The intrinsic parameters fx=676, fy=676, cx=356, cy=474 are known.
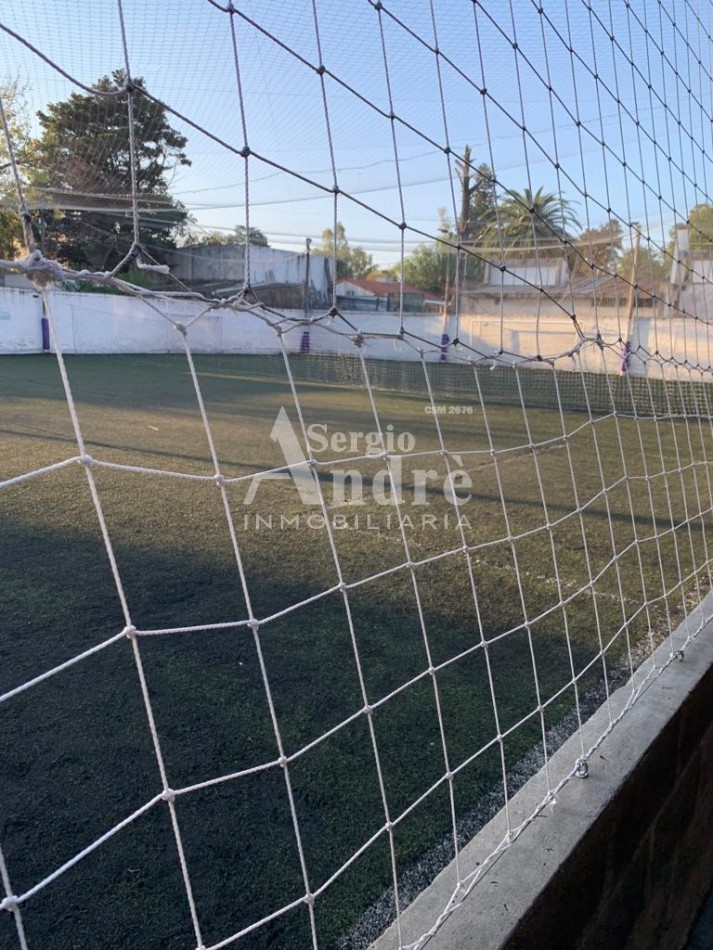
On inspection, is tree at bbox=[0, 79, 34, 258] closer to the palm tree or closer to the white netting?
the white netting

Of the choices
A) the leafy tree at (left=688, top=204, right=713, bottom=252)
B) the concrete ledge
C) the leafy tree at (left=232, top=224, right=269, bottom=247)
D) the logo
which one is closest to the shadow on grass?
the concrete ledge

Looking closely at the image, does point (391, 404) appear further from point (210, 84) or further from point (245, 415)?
point (210, 84)

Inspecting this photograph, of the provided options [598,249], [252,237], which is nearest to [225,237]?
[252,237]

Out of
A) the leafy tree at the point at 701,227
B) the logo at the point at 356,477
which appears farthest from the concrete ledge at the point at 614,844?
the logo at the point at 356,477

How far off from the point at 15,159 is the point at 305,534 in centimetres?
277

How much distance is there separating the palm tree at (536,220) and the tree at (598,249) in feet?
0.18

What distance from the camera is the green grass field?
136 cm

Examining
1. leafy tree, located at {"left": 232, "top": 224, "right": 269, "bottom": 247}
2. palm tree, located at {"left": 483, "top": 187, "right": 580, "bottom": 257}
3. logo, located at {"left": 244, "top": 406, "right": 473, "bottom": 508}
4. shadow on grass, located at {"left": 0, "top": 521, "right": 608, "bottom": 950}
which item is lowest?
shadow on grass, located at {"left": 0, "top": 521, "right": 608, "bottom": 950}

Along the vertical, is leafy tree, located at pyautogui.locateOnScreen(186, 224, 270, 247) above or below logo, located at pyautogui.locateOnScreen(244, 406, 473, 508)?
above

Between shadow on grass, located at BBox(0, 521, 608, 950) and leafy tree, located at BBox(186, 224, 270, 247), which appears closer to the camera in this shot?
shadow on grass, located at BBox(0, 521, 608, 950)

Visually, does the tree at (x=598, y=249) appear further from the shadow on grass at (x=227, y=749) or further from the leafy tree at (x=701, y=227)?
the shadow on grass at (x=227, y=749)

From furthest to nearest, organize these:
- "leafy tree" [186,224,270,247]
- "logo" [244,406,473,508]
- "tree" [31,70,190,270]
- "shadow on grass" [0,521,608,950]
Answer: "logo" [244,406,473,508] → "leafy tree" [186,224,270,247] → "shadow on grass" [0,521,608,950] → "tree" [31,70,190,270]

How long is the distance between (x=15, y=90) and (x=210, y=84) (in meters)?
0.33

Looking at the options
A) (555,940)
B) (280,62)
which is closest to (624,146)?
(280,62)
